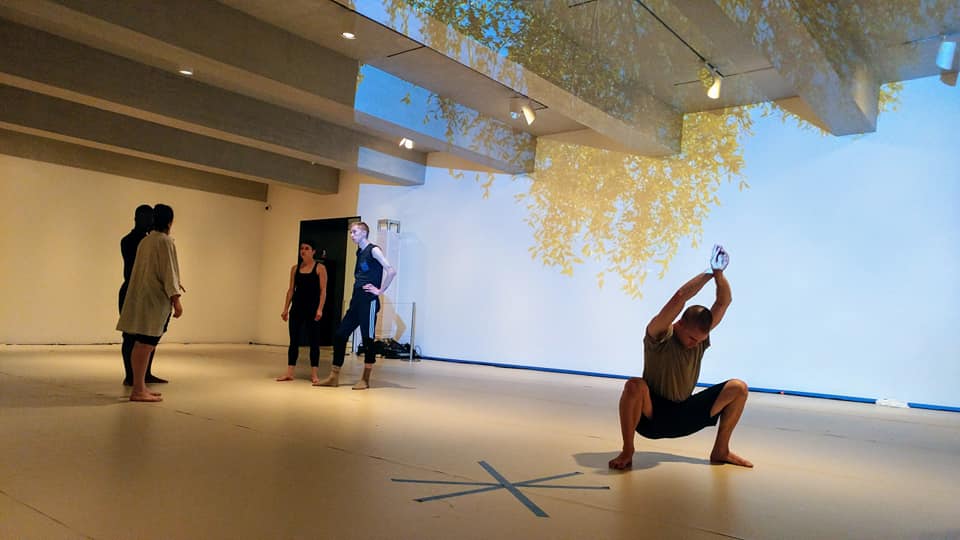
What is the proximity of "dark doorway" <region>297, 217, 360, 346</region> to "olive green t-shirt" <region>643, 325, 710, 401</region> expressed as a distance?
8.14 metres

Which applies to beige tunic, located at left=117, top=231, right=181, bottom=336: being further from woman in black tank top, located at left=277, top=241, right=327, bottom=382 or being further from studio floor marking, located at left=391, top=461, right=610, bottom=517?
studio floor marking, located at left=391, top=461, right=610, bottom=517

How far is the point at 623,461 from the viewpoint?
9.43 feet

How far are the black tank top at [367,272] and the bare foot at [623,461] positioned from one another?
9.72 feet

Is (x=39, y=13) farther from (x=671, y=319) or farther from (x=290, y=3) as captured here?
(x=671, y=319)

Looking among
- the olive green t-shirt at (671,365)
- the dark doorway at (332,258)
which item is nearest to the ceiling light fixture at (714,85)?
the olive green t-shirt at (671,365)

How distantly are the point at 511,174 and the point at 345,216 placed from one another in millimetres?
3166

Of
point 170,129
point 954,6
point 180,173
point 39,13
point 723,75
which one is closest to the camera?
point 954,6

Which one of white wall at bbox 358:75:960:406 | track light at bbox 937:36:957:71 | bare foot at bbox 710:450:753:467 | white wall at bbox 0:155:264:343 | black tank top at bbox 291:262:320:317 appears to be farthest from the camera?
white wall at bbox 0:155:264:343

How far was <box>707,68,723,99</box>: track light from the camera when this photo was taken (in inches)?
258

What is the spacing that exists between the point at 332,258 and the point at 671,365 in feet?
28.5

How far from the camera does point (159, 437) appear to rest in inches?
120

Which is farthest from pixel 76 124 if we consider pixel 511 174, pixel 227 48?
pixel 511 174

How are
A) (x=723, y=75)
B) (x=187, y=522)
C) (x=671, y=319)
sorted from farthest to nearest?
(x=723, y=75)
(x=671, y=319)
(x=187, y=522)

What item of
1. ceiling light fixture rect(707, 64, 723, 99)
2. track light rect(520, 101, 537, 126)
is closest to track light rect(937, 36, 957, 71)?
ceiling light fixture rect(707, 64, 723, 99)
